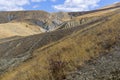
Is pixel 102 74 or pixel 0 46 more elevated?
pixel 102 74

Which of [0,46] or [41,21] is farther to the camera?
[41,21]

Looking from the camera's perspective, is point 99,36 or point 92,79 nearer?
point 92,79

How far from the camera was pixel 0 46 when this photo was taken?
5009cm

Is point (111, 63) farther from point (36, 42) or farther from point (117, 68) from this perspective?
point (36, 42)

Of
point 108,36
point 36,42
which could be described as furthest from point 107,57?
point 36,42

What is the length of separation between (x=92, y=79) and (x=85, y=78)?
0.54 m

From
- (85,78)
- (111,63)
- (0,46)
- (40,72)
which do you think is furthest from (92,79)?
(0,46)

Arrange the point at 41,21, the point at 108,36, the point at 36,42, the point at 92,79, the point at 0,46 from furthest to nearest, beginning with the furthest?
the point at 41,21
the point at 0,46
the point at 36,42
the point at 108,36
the point at 92,79

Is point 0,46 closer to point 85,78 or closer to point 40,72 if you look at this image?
point 40,72

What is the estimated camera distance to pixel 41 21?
19662cm

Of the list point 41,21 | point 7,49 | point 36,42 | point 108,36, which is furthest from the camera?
point 41,21

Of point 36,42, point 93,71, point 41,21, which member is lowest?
point 41,21

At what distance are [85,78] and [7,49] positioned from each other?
3136 cm

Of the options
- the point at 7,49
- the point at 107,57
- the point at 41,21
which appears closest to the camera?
the point at 107,57
